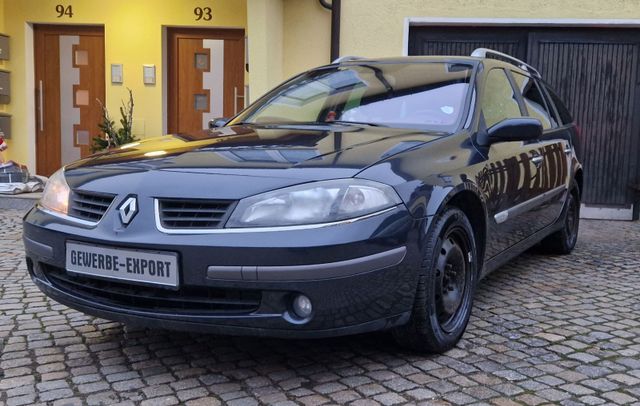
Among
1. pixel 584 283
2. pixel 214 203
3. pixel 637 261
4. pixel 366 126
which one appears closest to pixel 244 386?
pixel 214 203

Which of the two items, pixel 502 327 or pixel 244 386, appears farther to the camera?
pixel 502 327

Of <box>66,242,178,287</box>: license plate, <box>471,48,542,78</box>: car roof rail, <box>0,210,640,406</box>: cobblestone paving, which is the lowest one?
<box>0,210,640,406</box>: cobblestone paving

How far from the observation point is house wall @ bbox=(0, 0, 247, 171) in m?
8.81

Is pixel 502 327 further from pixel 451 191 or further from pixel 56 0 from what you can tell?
pixel 56 0

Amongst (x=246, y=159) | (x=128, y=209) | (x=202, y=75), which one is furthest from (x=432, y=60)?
(x=202, y=75)

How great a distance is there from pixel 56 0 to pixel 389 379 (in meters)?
7.96

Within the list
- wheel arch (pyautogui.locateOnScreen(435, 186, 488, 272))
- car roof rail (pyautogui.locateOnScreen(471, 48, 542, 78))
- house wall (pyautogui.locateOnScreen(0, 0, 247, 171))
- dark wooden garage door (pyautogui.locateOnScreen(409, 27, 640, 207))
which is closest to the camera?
wheel arch (pyautogui.locateOnScreen(435, 186, 488, 272))

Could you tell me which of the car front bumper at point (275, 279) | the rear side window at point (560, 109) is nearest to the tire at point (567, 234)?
the rear side window at point (560, 109)

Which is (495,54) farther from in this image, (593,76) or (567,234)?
(593,76)

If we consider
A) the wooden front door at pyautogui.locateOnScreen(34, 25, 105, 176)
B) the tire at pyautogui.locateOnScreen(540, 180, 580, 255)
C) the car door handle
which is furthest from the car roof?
the wooden front door at pyautogui.locateOnScreen(34, 25, 105, 176)

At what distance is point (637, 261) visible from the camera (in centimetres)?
559

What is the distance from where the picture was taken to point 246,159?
2818mm

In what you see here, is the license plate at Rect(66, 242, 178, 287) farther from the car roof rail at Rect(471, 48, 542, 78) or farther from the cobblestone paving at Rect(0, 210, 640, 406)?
the car roof rail at Rect(471, 48, 542, 78)

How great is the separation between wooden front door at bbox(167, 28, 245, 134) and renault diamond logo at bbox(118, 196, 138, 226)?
6.48 metres
